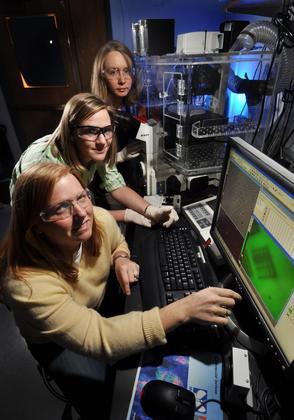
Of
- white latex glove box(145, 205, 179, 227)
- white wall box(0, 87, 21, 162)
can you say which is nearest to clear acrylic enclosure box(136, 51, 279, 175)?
white latex glove box(145, 205, 179, 227)

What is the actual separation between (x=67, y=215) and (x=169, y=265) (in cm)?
41

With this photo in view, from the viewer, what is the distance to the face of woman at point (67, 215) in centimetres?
67

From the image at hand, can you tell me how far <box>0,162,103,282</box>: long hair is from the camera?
648 mm

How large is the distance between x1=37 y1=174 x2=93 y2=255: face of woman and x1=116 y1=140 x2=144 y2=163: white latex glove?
0.95m

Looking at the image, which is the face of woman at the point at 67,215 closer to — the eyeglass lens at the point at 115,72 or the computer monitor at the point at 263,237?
the computer monitor at the point at 263,237

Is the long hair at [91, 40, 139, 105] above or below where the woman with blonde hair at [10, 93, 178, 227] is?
above

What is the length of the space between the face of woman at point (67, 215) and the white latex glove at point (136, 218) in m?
0.46

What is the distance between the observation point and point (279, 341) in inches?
20.8

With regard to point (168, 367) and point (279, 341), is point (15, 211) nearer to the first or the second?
point (168, 367)

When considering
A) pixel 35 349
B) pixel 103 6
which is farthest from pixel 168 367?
pixel 103 6

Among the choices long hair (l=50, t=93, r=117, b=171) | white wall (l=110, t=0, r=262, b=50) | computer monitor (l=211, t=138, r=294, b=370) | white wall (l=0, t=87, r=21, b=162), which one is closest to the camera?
computer monitor (l=211, t=138, r=294, b=370)

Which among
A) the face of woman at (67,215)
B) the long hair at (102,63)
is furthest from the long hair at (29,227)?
the long hair at (102,63)

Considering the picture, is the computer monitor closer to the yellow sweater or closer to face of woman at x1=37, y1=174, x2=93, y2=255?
the yellow sweater

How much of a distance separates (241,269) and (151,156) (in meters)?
0.92
